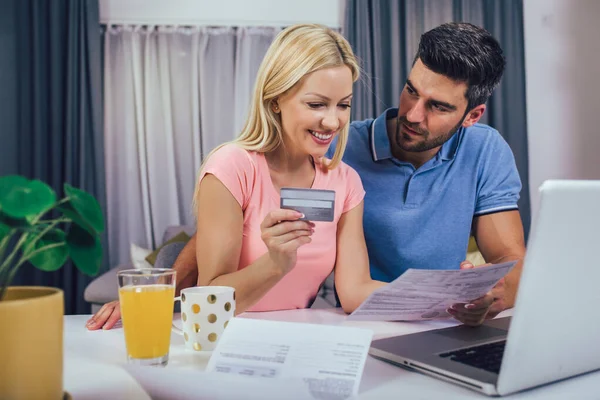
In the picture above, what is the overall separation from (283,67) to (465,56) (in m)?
0.54

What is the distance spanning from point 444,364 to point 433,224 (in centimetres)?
96

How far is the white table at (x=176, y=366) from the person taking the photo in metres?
0.68

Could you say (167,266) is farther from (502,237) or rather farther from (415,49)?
(415,49)

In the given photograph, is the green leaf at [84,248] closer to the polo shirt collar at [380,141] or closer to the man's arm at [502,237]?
the man's arm at [502,237]

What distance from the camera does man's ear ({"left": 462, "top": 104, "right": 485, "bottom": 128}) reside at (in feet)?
5.63

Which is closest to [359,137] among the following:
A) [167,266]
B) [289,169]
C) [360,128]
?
[360,128]

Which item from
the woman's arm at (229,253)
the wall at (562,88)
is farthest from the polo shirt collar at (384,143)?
the wall at (562,88)

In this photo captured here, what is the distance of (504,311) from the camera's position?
1216 mm

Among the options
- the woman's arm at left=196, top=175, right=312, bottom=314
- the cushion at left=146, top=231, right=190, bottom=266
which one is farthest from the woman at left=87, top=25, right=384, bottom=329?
the cushion at left=146, top=231, right=190, bottom=266

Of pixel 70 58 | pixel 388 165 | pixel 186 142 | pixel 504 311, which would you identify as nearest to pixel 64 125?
pixel 70 58

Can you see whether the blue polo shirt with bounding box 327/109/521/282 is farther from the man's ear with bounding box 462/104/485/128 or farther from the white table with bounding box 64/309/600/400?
the white table with bounding box 64/309/600/400

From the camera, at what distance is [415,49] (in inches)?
172

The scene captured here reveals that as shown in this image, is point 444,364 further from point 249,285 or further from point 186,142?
point 186,142

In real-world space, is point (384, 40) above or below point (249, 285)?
above
